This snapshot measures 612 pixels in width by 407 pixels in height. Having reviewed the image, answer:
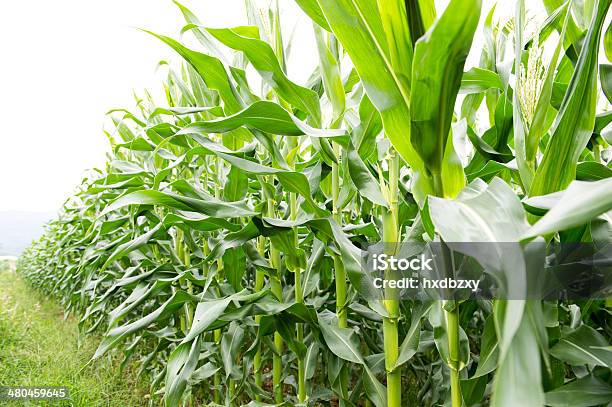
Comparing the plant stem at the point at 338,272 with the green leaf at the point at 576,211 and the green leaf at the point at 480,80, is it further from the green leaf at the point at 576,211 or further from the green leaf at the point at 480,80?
the green leaf at the point at 576,211

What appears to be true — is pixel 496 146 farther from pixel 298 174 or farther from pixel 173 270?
pixel 173 270

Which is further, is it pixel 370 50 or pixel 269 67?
pixel 269 67

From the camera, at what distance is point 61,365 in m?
2.02

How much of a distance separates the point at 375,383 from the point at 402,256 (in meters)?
0.21

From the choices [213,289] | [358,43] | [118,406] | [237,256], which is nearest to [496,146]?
[358,43]

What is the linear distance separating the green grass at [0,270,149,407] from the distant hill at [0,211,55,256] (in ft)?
8.93

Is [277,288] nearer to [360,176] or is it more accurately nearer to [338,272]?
[338,272]

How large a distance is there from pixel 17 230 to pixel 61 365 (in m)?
6.67

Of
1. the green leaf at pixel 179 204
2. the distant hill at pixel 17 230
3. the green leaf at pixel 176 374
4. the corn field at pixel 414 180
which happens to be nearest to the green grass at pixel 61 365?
the corn field at pixel 414 180

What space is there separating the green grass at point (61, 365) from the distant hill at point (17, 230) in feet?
8.93

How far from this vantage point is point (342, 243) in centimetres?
65

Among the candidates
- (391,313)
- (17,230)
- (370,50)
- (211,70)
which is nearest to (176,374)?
(391,313)

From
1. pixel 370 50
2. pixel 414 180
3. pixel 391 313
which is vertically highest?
pixel 370 50

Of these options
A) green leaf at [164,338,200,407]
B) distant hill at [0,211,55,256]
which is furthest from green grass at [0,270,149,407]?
distant hill at [0,211,55,256]
